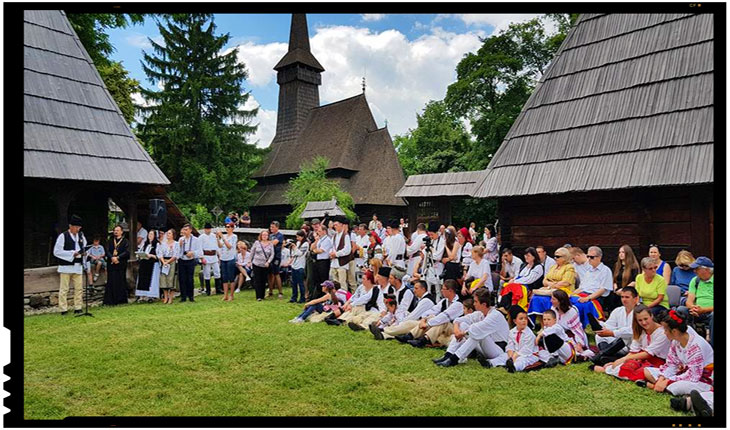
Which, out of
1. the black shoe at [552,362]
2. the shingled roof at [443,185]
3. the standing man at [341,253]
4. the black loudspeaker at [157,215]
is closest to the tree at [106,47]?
the black loudspeaker at [157,215]

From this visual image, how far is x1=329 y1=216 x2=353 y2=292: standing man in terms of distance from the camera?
1121cm

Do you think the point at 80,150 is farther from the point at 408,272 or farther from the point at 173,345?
the point at 408,272

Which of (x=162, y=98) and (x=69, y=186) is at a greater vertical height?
(x=162, y=98)

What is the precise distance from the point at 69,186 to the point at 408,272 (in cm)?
736

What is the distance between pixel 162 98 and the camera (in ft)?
90.4

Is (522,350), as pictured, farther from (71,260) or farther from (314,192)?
(314,192)

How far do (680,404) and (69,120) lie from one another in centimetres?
1165

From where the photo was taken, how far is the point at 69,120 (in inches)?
430

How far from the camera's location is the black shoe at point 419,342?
7.19 metres

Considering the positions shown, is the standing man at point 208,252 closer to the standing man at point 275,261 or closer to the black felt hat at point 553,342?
the standing man at point 275,261

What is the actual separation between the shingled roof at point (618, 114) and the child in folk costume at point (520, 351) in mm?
3385

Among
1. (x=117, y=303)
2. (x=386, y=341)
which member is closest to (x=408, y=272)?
(x=386, y=341)

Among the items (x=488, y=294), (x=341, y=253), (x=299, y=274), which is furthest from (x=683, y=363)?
(x=299, y=274)

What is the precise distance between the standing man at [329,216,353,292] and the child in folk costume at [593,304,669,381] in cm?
643
